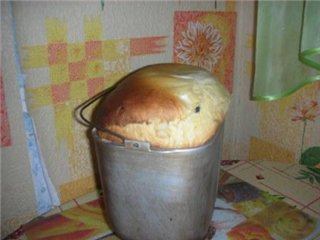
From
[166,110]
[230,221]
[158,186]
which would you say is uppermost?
[166,110]

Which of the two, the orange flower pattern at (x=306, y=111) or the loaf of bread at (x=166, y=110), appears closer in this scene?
the loaf of bread at (x=166, y=110)

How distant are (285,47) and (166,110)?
369 millimetres

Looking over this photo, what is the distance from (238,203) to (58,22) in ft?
1.69

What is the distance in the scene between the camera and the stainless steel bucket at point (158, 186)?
0.47 m

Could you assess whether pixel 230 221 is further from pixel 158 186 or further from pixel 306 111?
pixel 306 111

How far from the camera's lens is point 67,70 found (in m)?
0.63

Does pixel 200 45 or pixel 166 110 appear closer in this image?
pixel 166 110

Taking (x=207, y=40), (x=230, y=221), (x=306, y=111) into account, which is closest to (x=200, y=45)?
(x=207, y=40)

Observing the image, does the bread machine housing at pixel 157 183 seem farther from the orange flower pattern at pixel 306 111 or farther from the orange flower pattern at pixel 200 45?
the orange flower pattern at pixel 306 111

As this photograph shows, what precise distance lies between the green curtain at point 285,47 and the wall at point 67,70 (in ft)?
0.37

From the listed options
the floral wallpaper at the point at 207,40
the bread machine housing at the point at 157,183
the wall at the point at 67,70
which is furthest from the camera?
the floral wallpaper at the point at 207,40

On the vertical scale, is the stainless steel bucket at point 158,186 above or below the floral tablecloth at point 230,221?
above

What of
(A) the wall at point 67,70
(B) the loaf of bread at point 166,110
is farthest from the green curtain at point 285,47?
(B) the loaf of bread at point 166,110

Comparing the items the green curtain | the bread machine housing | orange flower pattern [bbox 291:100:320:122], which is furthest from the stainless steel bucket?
orange flower pattern [bbox 291:100:320:122]
